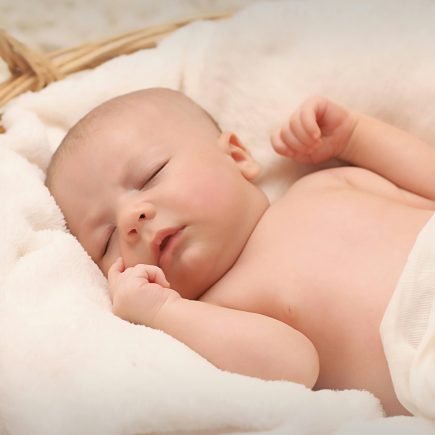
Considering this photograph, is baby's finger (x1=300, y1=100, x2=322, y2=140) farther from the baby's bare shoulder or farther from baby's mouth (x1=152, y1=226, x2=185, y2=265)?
baby's mouth (x1=152, y1=226, x2=185, y2=265)

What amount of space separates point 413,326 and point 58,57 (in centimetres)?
93

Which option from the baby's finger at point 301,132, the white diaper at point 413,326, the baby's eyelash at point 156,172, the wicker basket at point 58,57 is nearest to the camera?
the white diaper at point 413,326

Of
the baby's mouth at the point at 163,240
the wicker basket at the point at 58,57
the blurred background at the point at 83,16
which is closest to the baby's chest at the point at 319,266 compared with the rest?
the baby's mouth at the point at 163,240

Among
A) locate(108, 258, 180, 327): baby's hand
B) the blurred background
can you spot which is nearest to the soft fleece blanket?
locate(108, 258, 180, 327): baby's hand

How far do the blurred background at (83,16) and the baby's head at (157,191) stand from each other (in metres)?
0.57

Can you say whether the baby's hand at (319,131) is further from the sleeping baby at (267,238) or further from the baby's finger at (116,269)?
the baby's finger at (116,269)

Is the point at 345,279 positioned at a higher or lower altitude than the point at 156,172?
lower

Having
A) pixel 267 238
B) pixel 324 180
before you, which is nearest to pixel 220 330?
pixel 267 238

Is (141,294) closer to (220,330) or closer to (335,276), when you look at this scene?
(220,330)

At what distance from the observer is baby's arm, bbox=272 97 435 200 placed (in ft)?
3.76

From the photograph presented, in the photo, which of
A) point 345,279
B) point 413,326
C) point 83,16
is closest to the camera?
point 413,326

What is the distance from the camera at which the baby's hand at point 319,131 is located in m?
1.17

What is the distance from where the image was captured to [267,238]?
1062 mm

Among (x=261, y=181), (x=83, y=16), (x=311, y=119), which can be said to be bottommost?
(x=261, y=181)
